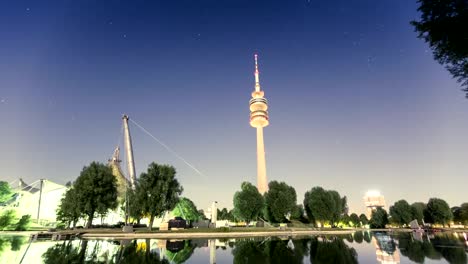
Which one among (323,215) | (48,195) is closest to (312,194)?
(323,215)

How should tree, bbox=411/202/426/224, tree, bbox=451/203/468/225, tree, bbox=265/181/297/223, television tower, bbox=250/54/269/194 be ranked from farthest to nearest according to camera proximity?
television tower, bbox=250/54/269/194 → tree, bbox=451/203/468/225 → tree, bbox=411/202/426/224 → tree, bbox=265/181/297/223

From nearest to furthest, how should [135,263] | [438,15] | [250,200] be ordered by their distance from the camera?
[135,263] → [438,15] → [250,200]

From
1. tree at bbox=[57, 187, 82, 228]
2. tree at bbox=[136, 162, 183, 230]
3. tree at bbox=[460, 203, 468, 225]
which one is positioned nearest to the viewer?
tree at bbox=[136, 162, 183, 230]

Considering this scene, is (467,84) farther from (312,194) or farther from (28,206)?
(28,206)

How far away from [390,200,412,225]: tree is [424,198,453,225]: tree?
792 cm

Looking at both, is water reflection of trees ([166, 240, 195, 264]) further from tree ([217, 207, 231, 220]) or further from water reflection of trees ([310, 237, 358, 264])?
tree ([217, 207, 231, 220])

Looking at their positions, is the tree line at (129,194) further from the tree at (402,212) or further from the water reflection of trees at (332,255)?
the tree at (402,212)

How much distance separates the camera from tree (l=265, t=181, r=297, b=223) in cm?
7650

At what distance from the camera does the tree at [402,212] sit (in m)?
117

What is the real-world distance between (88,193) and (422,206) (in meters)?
141

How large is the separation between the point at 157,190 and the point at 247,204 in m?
31.5

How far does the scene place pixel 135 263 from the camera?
13.7m

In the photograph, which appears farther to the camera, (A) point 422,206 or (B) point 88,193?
(A) point 422,206

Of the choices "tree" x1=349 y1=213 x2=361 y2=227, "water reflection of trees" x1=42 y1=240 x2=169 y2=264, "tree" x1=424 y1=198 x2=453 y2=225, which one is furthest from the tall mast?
"tree" x1=349 y1=213 x2=361 y2=227
